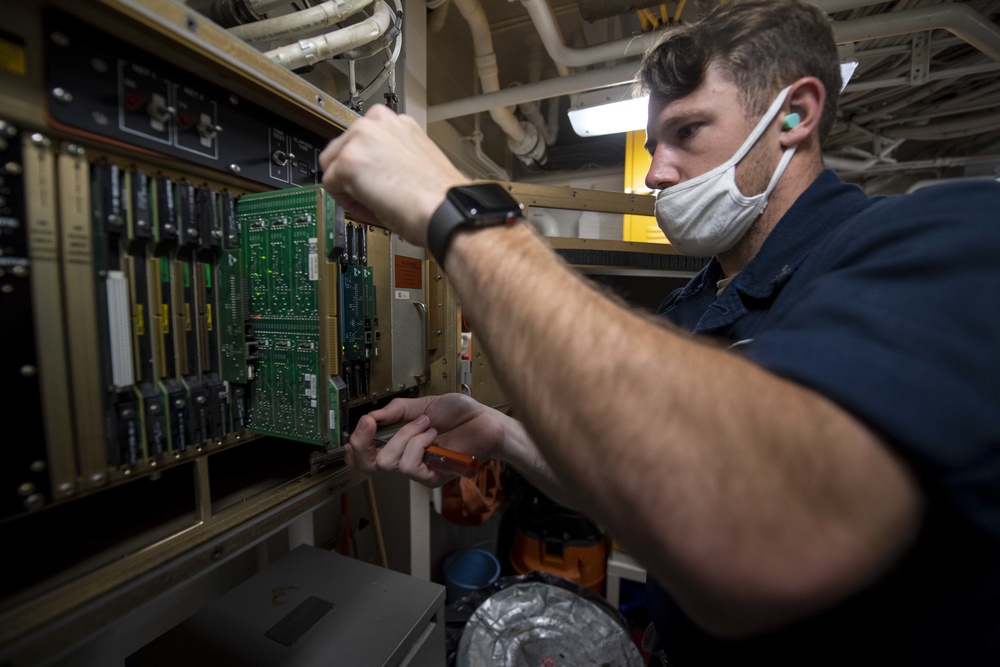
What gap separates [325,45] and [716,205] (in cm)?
86

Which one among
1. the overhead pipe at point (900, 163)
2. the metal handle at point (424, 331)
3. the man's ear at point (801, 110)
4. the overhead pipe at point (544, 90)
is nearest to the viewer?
the man's ear at point (801, 110)

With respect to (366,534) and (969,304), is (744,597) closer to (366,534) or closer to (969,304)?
(969,304)

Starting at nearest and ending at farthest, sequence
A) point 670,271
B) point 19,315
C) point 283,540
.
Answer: point 19,315, point 283,540, point 670,271

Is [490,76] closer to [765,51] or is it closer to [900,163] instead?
[765,51]

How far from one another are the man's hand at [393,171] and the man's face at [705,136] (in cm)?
56

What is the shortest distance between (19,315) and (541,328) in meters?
0.60

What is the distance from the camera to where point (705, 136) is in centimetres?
83

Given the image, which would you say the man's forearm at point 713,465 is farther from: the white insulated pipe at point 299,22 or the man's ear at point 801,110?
the white insulated pipe at point 299,22

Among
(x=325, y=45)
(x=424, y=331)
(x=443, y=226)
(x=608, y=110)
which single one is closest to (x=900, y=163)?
(x=608, y=110)

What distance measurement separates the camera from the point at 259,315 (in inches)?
29.0

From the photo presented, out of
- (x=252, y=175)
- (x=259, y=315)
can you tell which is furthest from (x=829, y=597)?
(x=252, y=175)

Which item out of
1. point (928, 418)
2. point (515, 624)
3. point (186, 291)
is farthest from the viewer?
point (515, 624)

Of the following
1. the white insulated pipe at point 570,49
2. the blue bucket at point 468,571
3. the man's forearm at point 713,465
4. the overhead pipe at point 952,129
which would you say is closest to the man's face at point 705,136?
the man's forearm at point 713,465

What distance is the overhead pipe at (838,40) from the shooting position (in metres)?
1.33
